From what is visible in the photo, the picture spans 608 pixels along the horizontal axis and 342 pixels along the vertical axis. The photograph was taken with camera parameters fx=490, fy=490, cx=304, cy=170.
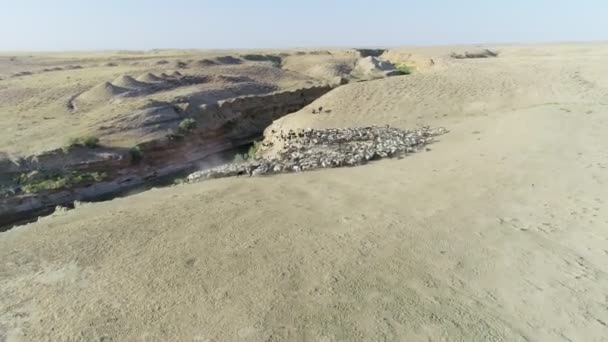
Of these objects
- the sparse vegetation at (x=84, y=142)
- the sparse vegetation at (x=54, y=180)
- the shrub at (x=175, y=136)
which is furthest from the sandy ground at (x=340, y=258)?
the shrub at (x=175, y=136)

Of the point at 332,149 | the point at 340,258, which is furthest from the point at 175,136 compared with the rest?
the point at 340,258

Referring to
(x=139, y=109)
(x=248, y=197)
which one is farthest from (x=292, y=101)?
(x=248, y=197)

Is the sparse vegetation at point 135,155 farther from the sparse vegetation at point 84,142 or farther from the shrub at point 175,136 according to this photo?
the shrub at point 175,136

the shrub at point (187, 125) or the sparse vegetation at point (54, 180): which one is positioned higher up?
the shrub at point (187, 125)

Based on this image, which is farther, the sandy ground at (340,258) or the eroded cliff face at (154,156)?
the eroded cliff face at (154,156)

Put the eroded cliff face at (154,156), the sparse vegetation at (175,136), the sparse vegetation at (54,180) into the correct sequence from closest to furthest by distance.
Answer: the eroded cliff face at (154,156)
the sparse vegetation at (54,180)
the sparse vegetation at (175,136)

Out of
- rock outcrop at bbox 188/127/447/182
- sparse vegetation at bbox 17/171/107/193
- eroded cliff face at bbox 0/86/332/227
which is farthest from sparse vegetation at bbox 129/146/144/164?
rock outcrop at bbox 188/127/447/182

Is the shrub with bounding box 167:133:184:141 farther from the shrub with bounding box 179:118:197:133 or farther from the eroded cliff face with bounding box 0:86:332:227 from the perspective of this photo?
the shrub with bounding box 179:118:197:133

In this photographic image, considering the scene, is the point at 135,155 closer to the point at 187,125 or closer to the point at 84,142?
the point at 84,142
